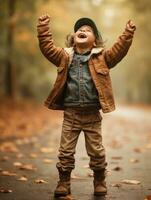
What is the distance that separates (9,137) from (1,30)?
9951 millimetres

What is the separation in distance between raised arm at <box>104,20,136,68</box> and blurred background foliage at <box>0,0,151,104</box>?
14.1 m

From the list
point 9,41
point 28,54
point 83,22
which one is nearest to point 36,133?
point 83,22

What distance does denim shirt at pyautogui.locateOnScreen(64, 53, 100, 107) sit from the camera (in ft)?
19.6

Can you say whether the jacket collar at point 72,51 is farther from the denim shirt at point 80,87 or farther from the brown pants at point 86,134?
the brown pants at point 86,134

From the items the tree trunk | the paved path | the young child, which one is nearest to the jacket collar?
the young child

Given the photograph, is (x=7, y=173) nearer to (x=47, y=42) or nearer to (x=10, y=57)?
(x=47, y=42)

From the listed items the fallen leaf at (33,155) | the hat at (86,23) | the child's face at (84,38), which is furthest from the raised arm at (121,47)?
the fallen leaf at (33,155)

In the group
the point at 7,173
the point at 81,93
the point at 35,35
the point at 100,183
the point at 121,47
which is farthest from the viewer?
the point at 35,35

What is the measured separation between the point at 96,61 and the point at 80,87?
368mm

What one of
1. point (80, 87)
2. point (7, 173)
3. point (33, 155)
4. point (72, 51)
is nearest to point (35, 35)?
point (33, 155)

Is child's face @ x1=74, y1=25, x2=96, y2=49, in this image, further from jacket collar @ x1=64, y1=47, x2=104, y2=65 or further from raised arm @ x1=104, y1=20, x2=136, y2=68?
raised arm @ x1=104, y1=20, x2=136, y2=68

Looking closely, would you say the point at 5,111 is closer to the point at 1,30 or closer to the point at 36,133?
the point at 1,30

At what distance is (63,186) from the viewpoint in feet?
19.4

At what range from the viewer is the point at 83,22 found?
625 centimetres
